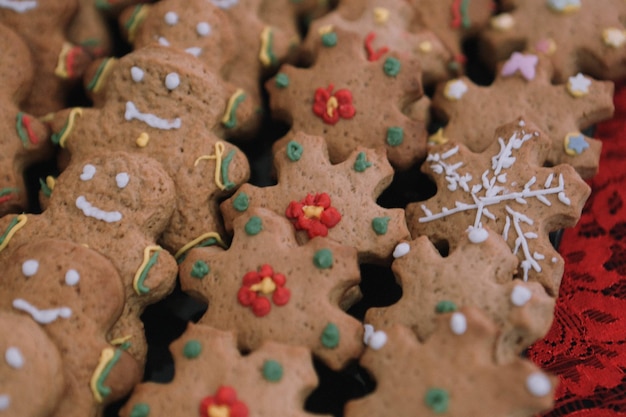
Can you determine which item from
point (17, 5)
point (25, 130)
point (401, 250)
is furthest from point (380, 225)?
point (17, 5)

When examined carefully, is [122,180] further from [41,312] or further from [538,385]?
[538,385]

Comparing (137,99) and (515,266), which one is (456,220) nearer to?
(515,266)

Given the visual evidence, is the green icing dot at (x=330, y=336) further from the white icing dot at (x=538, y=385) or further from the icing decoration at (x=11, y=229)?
the icing decoration at (x=11, y=229)

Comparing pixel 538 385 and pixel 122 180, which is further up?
pixel 122 180

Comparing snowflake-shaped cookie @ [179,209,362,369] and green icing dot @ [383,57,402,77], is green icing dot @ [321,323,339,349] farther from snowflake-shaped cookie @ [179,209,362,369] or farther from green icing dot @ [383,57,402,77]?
green icing dot @ [383,57,402,77]

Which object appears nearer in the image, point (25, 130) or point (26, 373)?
point (26, 373)

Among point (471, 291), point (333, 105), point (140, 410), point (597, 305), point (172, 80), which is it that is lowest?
point (597, 305)

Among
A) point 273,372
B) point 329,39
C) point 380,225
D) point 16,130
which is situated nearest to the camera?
point 273,372
